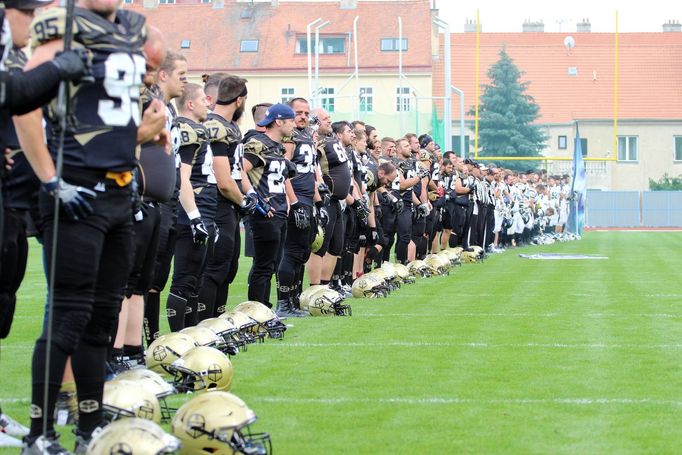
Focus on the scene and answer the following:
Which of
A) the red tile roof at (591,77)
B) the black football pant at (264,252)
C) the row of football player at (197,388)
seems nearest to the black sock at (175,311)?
the row of football player at (197,388)

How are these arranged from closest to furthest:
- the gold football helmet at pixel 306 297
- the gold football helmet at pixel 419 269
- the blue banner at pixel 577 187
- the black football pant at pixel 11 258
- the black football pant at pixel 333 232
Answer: the black football pant at pixel 11 258 → the gold football helmet at pixel 306 297 → the black football pant at pixel 333 232 → the gold football helmet at pixel 419 269 → the blue banner at pixel 577 187

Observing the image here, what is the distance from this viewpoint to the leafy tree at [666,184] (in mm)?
64125

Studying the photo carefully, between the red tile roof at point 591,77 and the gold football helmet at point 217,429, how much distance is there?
208ft

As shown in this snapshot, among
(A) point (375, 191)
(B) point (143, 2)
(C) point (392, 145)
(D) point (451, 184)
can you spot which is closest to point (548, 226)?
(D) point (451, 184)

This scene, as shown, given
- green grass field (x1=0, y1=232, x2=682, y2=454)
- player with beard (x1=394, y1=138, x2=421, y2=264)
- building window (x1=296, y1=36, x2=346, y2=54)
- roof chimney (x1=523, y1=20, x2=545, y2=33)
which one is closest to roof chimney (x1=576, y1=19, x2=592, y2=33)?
roof chimney (x1=523, y1=20, x2=545, y2=33)

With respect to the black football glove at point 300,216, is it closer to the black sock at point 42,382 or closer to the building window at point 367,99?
the black sock at point 42,382

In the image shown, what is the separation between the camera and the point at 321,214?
13367 mm

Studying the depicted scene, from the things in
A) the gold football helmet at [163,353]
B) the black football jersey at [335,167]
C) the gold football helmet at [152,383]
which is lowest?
the gold football helmet at [163,353]

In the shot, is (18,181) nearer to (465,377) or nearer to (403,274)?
(465,377)

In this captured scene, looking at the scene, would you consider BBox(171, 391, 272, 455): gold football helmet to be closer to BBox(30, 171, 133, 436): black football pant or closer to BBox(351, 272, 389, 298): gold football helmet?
BBox(30, 171, 133, 436): black football pant

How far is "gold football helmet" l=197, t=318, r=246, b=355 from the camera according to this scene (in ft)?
29.4

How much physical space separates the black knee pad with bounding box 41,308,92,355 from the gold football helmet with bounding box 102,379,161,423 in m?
0.61

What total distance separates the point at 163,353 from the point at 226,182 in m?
2.30

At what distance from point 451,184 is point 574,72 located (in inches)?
1879
